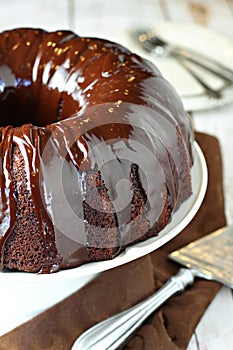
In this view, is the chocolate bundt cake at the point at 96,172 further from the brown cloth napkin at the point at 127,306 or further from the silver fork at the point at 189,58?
the silver fork at the point at 189,58

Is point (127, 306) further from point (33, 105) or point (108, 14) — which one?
point (108, 14)

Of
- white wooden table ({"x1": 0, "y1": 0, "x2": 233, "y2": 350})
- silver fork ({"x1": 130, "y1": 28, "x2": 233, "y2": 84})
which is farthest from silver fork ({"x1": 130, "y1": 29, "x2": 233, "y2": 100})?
white wooden table ({"x1": 0, "y1": 0, "x2": 233, "y2": 350})

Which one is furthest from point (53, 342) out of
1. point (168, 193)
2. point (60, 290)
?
point (168, 193)

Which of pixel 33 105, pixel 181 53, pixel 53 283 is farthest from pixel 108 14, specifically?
pixel 53 283

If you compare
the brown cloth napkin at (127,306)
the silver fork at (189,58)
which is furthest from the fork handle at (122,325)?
the silver fork at (189,58)

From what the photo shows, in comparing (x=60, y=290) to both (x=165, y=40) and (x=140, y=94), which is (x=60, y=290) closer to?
(x=140, y=94)

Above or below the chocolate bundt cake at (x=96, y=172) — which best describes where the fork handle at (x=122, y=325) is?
below
